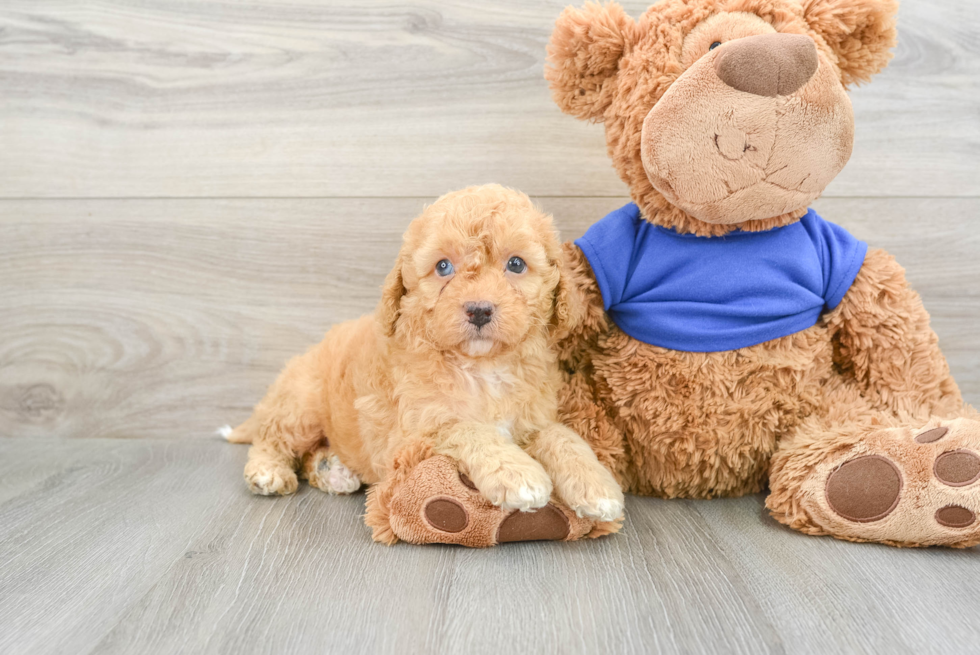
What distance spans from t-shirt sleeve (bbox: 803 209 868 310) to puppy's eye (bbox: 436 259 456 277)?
0.61 m

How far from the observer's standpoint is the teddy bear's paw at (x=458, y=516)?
100 centimetres

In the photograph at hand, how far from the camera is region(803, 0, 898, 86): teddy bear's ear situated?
1055mm

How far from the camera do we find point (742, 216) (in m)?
1.06

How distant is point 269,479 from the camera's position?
127cm

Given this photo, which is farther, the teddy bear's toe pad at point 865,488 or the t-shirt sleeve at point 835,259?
the t-shirt sleeve at point 835,259

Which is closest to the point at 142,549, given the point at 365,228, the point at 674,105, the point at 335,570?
the point at 335,570

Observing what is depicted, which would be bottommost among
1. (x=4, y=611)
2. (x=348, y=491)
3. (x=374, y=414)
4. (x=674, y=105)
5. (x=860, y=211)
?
(x=348, y=491)

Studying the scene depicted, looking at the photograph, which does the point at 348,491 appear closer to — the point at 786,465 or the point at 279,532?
the point at 279,532

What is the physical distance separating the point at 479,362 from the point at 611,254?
30 centimetres

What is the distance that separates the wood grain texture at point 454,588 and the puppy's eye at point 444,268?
0.41 metres

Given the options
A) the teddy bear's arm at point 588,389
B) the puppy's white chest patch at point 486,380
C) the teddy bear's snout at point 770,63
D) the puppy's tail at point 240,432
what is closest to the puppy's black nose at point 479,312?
the puppy's white chest patch at point 486,380

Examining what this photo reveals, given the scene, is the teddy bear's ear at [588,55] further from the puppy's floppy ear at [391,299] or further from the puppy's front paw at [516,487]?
the puppy's front paw at [516,487]

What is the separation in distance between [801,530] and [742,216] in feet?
1.59

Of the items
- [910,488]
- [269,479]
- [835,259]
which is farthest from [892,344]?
[269,479]
